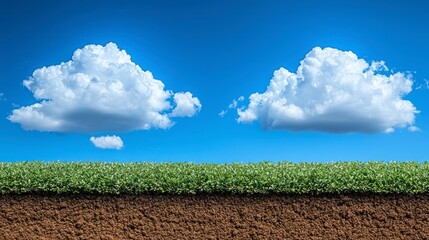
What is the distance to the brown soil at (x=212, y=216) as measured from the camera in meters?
9.63

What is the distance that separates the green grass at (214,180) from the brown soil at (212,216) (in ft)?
0.60

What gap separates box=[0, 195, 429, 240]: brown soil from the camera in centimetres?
963

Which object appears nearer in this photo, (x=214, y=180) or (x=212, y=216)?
(x=214, y=180)

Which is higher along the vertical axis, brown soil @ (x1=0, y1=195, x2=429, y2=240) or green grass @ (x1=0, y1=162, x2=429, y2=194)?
green grass @ (x1=0, y1=162, x2=429, y2=194)

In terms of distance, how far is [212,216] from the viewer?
9656 mm

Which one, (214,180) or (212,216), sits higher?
(214,180)

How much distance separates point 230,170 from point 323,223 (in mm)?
1954

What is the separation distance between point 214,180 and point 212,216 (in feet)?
2.27

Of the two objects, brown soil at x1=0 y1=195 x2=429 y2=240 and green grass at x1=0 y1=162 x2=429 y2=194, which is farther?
brown soil at x1=0 y1=195 x2=429 y2=240

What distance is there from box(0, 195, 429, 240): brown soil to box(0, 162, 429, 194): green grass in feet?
0.60

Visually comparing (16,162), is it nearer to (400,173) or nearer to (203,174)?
→ (203,174)

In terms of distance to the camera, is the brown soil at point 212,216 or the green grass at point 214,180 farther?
the brown soil at point 212,216

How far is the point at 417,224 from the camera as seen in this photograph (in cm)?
986

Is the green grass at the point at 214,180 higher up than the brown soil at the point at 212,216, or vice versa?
the green grass at the point at 214,180
